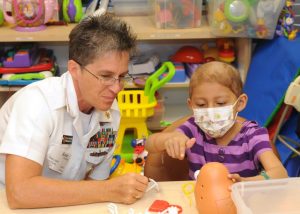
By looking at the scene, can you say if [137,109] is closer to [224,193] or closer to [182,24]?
[182,24]

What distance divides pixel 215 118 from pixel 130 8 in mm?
1683

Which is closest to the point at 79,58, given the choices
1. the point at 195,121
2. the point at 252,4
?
the point at 195,121

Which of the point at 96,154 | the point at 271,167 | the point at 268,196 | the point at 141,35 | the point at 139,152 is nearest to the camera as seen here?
the point at 268,196

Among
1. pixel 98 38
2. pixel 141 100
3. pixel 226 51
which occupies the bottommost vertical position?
pixel 141 100

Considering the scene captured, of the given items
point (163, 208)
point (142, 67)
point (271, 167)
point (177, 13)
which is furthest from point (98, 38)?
point (142, 67)

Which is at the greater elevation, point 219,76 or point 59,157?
point 219,76

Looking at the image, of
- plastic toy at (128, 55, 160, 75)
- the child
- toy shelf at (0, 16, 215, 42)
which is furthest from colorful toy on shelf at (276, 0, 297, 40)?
the child

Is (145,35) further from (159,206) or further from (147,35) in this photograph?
(159,206)

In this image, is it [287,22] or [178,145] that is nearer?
[178,145]

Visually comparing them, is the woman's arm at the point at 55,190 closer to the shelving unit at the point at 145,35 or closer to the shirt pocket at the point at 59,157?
the shirt pocket at the point at 59,157

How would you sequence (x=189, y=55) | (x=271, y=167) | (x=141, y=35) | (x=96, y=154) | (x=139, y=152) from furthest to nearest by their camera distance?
(x=189, y=55) < (x=139, y=152) < (x=141, y=35) < (x=96, y=154) < (x=271, y=167)

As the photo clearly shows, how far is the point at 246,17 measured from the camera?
226cm

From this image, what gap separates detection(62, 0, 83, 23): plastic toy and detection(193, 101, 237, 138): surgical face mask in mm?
1535

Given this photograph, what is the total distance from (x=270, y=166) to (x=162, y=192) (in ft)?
A: 1.02
